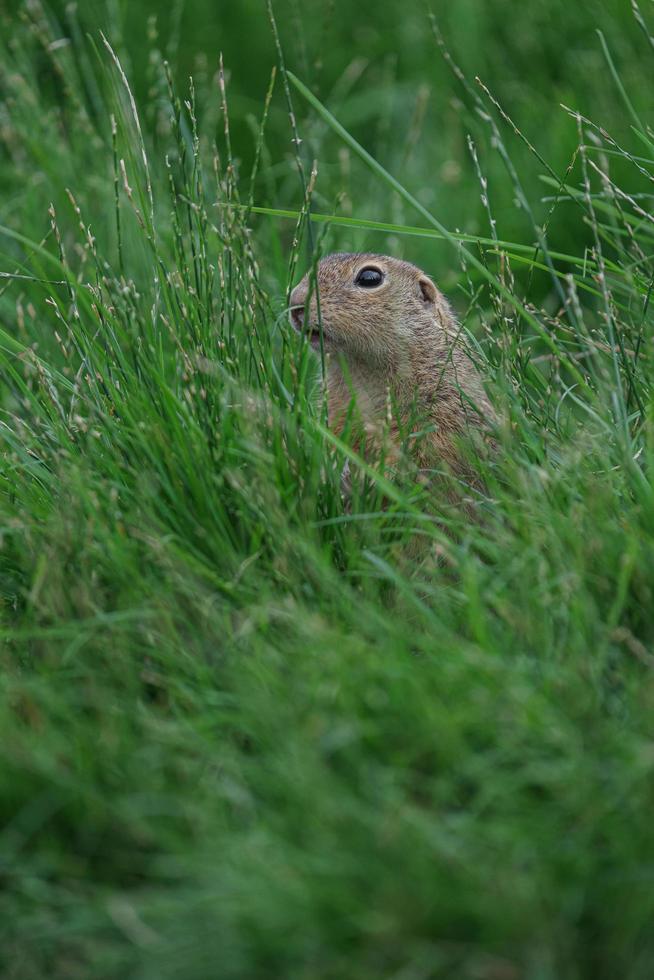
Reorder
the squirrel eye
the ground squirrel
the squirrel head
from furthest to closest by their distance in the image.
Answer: the squirrel eye → the squirrel head → the ground squirrel

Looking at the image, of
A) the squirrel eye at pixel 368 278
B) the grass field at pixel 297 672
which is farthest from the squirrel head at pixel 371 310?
the grass field at pixel 297 672

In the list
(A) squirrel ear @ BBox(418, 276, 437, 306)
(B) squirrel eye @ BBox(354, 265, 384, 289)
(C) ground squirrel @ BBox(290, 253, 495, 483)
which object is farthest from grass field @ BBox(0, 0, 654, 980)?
(A) squirrel ear @ BBox(418, 276, 437, 306)

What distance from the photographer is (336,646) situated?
101 inches

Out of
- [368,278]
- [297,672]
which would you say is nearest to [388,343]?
[368,278]

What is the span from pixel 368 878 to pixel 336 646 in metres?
0.53

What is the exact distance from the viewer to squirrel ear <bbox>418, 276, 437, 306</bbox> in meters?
4.41

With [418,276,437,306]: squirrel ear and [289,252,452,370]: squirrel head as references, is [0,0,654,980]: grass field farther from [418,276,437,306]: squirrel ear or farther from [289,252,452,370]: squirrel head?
[418,276,437,306]: squirrel ear

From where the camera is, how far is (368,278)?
428 cm

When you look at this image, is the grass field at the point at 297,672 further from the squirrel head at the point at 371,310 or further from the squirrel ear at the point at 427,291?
the squirrel ear at the point at 427,291

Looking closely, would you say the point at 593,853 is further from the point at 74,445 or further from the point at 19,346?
the point at 19,346

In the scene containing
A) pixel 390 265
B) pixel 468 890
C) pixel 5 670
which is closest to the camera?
pixel 468 890

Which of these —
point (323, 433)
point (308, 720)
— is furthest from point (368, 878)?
point (323, 433)

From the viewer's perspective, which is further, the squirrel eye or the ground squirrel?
the squirrel eye

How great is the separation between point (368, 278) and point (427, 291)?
0.26m
